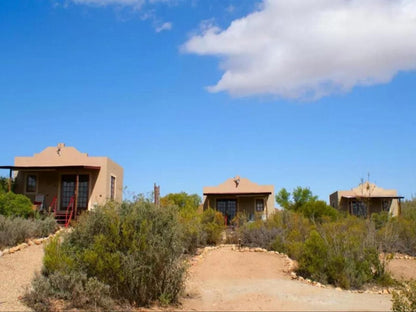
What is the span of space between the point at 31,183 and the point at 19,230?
8.34 metres

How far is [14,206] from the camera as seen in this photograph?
64.2 feet

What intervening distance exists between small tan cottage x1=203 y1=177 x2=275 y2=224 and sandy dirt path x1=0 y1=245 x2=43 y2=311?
16872 millimetres

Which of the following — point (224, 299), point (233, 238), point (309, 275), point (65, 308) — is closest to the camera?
point (65, 308)

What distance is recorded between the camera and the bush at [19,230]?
1595cm

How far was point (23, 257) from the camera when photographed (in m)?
14.7

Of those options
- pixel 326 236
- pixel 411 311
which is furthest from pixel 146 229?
pixel 326 236

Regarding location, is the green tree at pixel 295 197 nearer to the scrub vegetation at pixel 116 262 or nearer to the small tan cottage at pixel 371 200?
the small tan cottage at pixel 371 200

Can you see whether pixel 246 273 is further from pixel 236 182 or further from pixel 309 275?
pixel 236 182

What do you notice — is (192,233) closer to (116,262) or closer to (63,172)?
(116,262)

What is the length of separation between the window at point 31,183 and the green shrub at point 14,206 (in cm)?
398

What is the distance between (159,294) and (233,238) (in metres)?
9.86

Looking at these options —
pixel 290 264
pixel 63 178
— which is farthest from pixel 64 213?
pixel 290 264

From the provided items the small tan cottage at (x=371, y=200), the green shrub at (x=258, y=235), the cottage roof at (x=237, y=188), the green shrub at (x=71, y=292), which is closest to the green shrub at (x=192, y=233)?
the green shrub at (x=258, y=235)

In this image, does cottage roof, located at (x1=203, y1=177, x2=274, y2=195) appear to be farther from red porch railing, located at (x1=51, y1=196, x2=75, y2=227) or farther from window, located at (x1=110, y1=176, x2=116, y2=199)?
red porch railing, located at (x1=51, y1=196, x2=75, y2=227)
